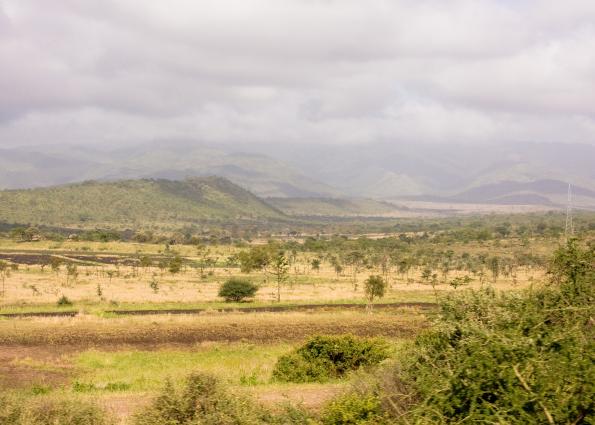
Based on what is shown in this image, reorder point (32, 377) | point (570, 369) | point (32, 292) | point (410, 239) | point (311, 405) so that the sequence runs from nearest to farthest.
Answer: point (570, 369) → point (311, 405) → point (32, 377) → point (32, 292) → point (410, 239)

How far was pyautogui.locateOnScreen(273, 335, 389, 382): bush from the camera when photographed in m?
23.6

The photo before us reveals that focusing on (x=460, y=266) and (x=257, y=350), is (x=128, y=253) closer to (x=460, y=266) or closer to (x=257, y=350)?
(x=460, y=266)

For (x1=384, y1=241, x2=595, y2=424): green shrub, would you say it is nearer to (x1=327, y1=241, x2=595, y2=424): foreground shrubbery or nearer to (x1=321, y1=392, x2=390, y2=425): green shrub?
(x1=327, y1=241, x2=595, y2=424): foreground shrubbery

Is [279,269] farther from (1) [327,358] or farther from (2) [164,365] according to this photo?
(1) [327,358]

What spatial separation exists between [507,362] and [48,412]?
10.1 meters

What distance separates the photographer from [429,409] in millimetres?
10320

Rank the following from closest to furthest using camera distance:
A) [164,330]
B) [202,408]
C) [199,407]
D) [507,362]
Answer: [507,362], [199,407], [202,408], [164,330]

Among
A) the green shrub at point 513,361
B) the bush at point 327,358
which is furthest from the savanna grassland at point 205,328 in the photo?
the green shrub at point 513,361

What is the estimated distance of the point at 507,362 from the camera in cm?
1009

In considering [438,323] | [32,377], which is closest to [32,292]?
[32,377]

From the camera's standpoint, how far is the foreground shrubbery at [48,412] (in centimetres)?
1198

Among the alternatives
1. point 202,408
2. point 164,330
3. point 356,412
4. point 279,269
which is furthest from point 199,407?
point 279,269

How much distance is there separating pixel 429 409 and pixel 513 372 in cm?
169

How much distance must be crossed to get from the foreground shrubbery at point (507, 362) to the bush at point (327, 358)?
398 inches
